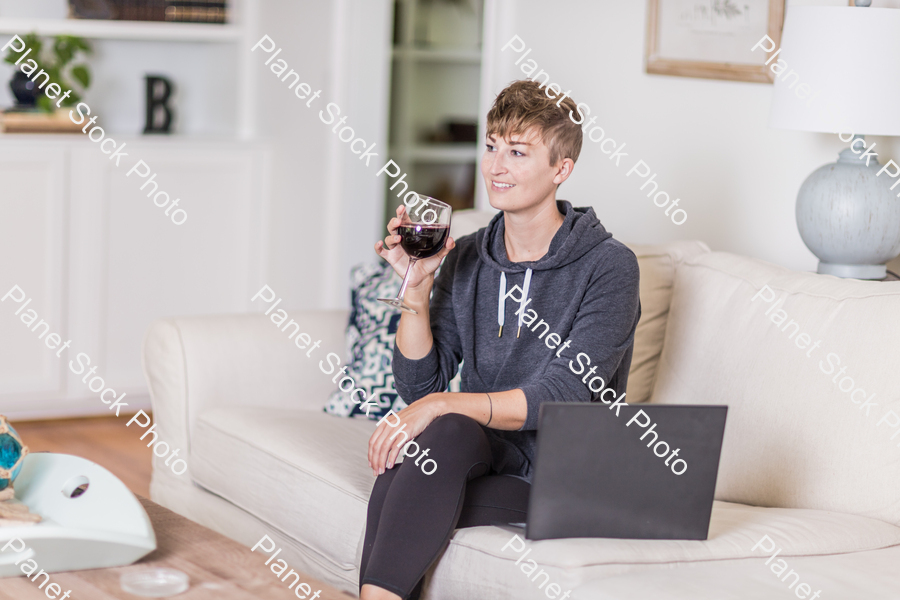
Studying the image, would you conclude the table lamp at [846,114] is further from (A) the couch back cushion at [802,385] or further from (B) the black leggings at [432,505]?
(B) the black leggings at [432,505]

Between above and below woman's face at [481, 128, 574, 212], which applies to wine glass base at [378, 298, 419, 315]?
below

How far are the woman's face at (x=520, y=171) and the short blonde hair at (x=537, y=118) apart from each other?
1 centimetres

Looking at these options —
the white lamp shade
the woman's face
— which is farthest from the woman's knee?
the white lamp shade

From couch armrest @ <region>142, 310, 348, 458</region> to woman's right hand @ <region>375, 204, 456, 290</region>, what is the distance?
0.68 m

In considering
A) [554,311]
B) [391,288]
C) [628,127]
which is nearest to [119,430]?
[391,288]

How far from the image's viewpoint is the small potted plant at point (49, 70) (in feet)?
11.5

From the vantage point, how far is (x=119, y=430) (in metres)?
3.55

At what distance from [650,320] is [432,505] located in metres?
0.78

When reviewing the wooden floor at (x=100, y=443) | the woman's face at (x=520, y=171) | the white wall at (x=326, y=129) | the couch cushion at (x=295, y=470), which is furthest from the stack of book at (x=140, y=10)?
the woman's face at (x=520, y=171)

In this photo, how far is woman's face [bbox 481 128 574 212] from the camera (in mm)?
1729

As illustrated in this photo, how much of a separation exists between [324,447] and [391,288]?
475 mm

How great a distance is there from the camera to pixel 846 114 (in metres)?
1.95

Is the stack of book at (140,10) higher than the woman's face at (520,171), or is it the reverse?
the stack of book at (140,10)

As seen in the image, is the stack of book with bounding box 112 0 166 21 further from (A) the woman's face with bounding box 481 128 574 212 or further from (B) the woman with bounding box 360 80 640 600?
(A) the woman's face with bounding box 481 128 574 212
